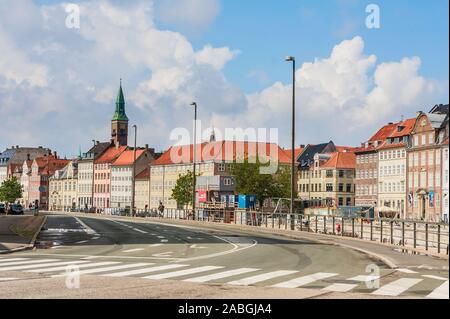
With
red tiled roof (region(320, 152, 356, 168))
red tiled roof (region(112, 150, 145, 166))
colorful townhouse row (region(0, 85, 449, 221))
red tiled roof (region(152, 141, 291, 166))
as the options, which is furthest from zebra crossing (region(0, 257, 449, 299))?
red tiled roof (region(112, 150, 145, 166))

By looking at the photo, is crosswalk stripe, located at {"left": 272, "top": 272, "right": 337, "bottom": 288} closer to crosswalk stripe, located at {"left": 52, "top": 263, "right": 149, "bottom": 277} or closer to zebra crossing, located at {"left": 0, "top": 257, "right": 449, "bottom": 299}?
zebra crossing, located at {"left": 0, "top": 257, "right": 449, "bottom": 299}

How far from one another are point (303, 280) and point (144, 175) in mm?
168055

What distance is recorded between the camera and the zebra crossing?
1559 cm

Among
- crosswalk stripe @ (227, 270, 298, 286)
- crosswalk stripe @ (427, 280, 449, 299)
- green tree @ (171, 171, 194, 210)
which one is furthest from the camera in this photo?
green tree @ (171, 171, 194, 210)

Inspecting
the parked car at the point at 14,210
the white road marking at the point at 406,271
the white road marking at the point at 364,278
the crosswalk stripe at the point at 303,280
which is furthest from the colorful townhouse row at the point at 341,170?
the white road marking at the point at 364,278

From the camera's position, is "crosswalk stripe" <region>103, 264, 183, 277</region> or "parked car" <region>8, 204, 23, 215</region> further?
"parked car" <region>8, 204, 23, 215</region>

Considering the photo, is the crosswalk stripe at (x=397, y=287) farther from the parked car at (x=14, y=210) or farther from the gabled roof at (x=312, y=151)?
the gabled roof at (x=312, y=151)

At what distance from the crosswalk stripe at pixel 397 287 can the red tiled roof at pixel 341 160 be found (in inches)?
5223

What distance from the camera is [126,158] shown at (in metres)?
193

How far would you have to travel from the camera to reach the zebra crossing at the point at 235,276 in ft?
51.1

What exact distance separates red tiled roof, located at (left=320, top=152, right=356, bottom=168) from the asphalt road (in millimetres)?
121381

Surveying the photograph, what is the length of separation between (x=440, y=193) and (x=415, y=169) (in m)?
9.82
